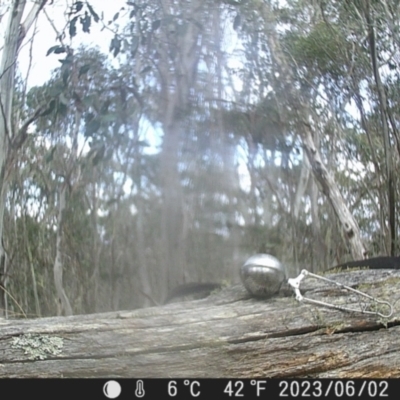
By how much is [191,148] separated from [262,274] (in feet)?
0.87

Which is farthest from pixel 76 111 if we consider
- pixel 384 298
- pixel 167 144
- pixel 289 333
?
pixel 384 298

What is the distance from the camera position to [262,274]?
1.02 metres

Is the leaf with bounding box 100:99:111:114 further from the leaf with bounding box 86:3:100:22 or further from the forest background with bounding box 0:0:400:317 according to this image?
the leaf with bounding box 86:3:100:22

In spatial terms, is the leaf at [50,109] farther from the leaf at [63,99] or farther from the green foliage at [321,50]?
the green foliage at [321,50]

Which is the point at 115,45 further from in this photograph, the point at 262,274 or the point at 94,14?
the point at 262,274

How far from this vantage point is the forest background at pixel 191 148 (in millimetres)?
1040

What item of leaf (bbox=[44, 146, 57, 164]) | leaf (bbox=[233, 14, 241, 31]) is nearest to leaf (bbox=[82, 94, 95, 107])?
leaf (bbox=[44, 146, 57, 164])

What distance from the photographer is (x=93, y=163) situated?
1058 millimetres

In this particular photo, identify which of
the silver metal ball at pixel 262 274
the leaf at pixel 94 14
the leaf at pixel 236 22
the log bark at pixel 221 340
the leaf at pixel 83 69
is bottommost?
the log bark at pixel 221 340

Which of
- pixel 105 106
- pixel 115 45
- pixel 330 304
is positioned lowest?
pixel 330 304

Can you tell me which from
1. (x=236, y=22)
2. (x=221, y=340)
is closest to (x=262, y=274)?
(x=221, y=340)
